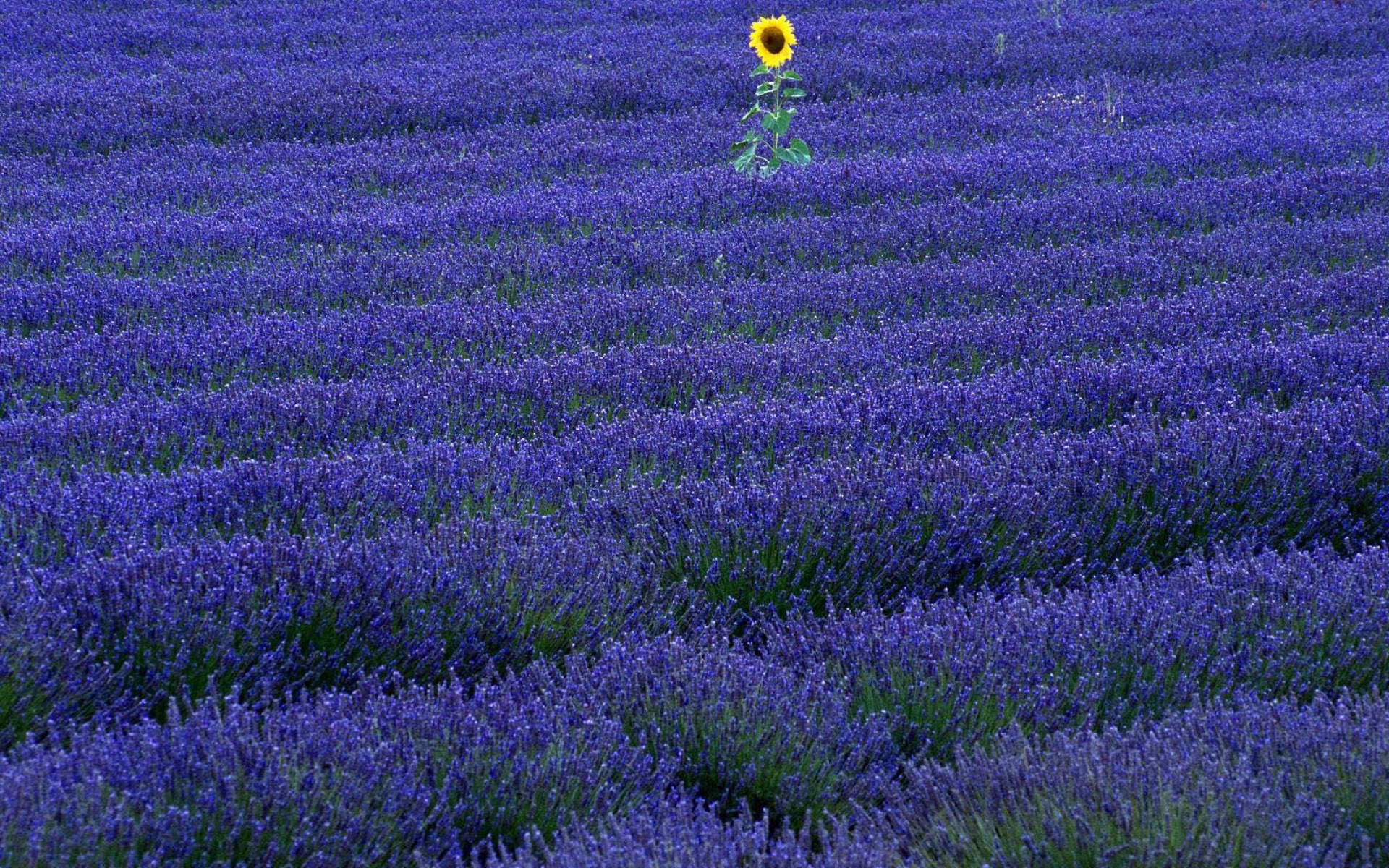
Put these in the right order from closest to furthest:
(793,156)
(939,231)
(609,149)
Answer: (939,231)
(793,156)
(609,149)

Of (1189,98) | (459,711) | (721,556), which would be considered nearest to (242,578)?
(459,711)

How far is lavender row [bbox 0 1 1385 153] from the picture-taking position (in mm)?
7867

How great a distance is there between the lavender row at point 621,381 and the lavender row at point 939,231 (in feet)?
2.00

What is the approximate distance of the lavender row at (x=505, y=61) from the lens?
787 centimetres

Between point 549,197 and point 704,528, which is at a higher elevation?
point 549,197

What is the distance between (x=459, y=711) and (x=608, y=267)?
122 inches

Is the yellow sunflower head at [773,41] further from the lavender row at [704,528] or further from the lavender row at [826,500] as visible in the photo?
the lavender row at [826,500]

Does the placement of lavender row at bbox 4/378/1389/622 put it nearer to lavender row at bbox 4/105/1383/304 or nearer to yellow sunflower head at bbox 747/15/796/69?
lavender row at bbox 4/105/1383/304

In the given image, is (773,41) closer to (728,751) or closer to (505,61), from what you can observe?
(505,61)

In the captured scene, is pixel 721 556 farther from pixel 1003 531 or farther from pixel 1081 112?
pixel 1081 112

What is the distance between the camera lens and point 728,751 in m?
2.04

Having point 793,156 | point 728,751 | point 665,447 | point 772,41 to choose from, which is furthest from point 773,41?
point 728,751

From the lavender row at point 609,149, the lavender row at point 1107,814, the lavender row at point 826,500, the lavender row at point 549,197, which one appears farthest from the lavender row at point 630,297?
the lavender row at point 1107,814

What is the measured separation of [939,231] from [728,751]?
3700 mm
